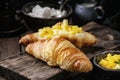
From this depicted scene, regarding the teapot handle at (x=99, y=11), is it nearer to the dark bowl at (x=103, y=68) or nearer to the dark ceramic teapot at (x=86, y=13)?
the dark ceramic teapot at (x=86, y=13)

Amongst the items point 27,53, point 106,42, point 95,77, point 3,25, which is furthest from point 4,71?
point 3,25

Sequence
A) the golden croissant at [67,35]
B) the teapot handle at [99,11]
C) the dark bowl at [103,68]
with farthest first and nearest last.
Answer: the teapot handle at [99,11] < the golden croissant at [67,35] < the dark bowl at [103,68]

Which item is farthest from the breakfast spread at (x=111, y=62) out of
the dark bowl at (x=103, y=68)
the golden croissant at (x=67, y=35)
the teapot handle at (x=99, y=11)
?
the teapot handle at (x=99, y=11)

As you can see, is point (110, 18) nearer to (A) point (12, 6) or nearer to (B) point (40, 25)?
(B) point (40, 25)

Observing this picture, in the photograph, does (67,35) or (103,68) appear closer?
(103,68)

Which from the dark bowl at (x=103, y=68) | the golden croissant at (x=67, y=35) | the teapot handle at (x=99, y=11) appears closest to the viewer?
the dark bowl at (x=103, y=68)

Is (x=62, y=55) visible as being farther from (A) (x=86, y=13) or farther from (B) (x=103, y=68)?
(A) (x=86, y=13)

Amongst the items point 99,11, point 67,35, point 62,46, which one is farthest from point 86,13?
point 62,46
